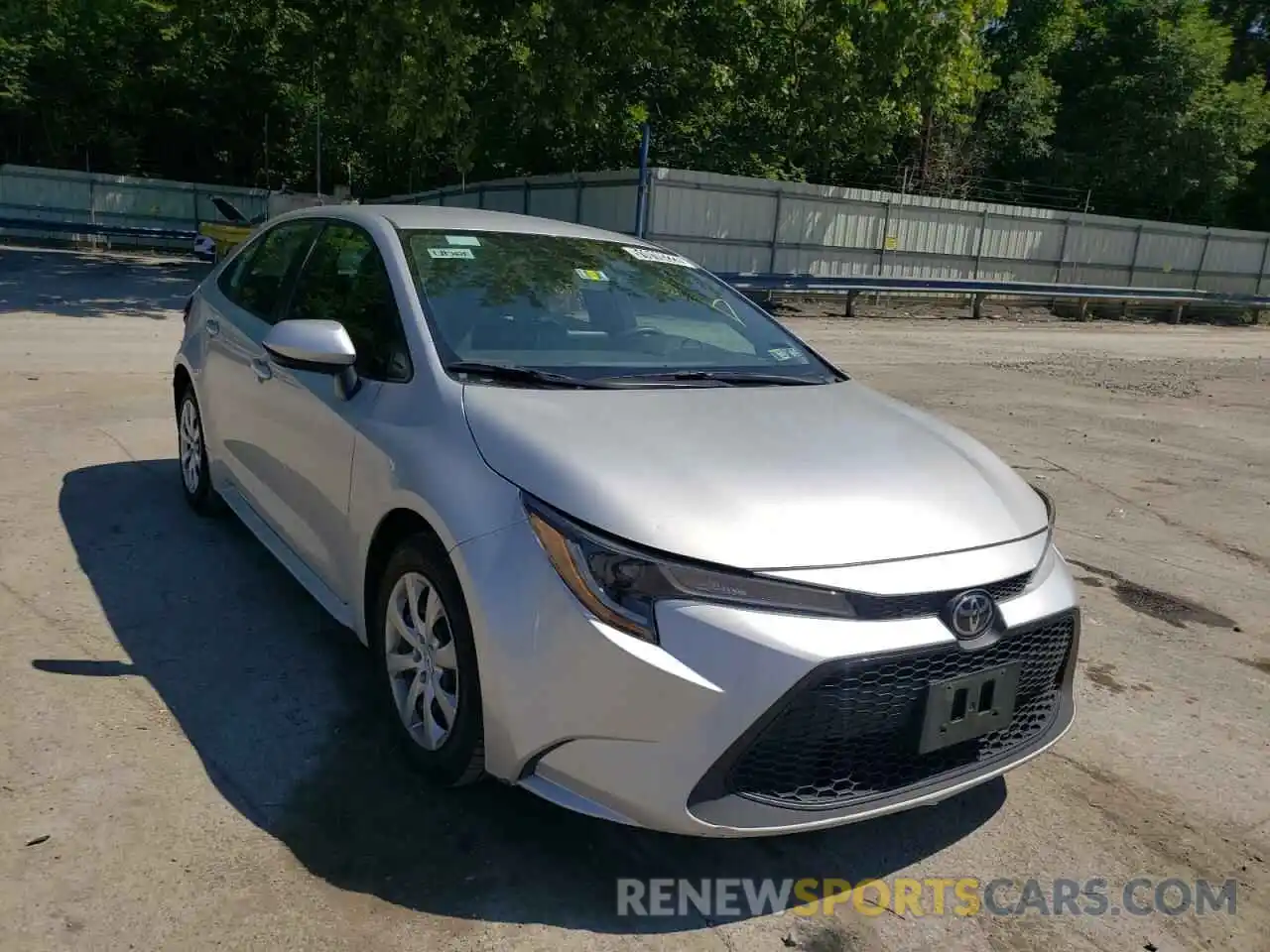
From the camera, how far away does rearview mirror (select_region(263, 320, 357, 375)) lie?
3.10m

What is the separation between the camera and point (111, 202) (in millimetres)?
30438

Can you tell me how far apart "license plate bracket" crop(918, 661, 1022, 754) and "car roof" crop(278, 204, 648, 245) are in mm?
2368

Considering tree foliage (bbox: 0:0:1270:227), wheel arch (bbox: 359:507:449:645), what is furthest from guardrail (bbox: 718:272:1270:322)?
wheel arch (bbox: 359:507:449:645)

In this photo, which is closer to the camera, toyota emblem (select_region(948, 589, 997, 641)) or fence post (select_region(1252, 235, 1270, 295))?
toyota emblem (select_region(948, 589, 997, 641))

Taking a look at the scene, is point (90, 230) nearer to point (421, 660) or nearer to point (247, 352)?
point (247, 352)

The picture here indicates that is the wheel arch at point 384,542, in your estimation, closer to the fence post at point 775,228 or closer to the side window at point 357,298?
the side window at point 357,298

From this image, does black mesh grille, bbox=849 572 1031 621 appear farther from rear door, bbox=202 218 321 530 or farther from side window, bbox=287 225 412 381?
rear door, bbox=202 218 321 530

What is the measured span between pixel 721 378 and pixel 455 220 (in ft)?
4.19

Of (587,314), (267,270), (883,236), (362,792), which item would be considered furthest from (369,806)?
(883,236)

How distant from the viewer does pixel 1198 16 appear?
3322 cm

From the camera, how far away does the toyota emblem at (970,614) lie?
2.36 m

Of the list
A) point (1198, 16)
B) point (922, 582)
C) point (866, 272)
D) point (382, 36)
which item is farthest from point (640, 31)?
point (1198, 16)

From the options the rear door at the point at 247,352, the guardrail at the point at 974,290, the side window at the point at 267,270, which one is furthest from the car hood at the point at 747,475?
the guardrail at the point at 974,290

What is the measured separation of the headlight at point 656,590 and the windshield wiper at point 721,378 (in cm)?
97
